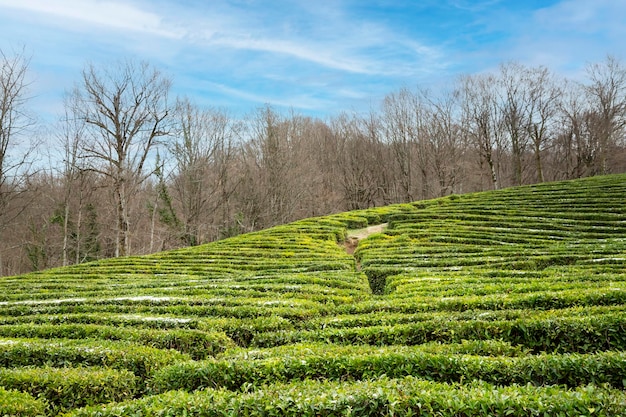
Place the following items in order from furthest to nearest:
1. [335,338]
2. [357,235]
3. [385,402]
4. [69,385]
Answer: [357,235], [335,338], [69,385], [385,402]

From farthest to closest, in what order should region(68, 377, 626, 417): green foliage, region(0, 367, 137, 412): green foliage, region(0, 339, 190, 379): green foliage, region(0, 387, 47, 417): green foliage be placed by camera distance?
1. region(0, 339, 190, 379): green foliage
2. region(0, 367, 137, 412): green foliage
3. region(0, 387, 47, 417): green foliage
4. region(68, 377, 626, 417): green foliage

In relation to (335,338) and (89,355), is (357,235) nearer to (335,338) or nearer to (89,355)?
(335,338)

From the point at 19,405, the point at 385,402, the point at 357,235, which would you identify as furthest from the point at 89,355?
the point at 357,235

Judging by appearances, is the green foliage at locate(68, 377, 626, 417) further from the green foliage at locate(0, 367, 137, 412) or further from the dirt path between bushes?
the dirt path between bushes

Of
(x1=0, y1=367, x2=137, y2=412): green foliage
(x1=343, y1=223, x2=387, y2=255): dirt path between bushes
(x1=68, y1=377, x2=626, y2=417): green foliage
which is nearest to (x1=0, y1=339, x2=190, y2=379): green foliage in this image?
(x1=0, y1=367, x2=137, y2=412): green foliage

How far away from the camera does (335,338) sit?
766 centimetres

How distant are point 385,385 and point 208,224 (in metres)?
42.6

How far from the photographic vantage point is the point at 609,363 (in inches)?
211

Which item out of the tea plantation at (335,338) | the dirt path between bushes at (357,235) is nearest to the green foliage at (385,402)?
the tea plantation at (335,338)

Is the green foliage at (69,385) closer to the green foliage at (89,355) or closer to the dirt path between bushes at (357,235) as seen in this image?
the green foliage at (89,355)

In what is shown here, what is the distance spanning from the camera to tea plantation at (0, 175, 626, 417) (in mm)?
4824

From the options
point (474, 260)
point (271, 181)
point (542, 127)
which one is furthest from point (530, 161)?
point (474, 260)

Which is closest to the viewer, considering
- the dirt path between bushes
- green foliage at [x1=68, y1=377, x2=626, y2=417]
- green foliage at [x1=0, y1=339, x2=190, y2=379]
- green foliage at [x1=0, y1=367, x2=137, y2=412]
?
green foliage at [x1=68, y1=377, x2=626, y2=417]

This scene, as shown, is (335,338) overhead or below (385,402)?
below
